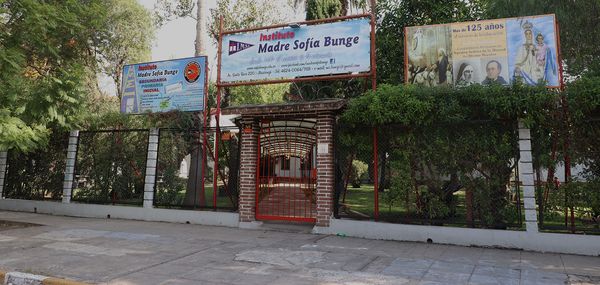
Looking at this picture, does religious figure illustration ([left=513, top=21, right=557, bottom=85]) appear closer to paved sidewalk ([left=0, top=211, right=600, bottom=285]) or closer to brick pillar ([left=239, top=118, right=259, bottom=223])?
paved sidewalk ([left=0, top=211, right=600, bottom=285])

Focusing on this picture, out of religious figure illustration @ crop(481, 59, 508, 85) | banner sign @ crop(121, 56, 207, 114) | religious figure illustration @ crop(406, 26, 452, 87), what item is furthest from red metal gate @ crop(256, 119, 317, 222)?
religious figure illustration @ crop(481, 59, 508, 85)

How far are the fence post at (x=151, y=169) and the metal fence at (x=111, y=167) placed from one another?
0.56 metres

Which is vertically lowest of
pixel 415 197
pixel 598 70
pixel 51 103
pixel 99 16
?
pixel 415 197

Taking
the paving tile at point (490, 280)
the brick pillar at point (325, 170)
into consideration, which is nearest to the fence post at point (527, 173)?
the paving tile at point (490, 280)

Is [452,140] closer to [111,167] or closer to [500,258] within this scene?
[500,258]

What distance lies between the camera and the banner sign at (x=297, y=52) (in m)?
9.70

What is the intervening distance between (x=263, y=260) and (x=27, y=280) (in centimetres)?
330

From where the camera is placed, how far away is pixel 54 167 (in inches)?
503

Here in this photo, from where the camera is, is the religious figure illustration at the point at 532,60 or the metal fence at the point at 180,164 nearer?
the religious figure illustration at the point at 532,60

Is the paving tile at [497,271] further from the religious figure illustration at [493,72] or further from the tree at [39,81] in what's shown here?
the tree at [39,81]

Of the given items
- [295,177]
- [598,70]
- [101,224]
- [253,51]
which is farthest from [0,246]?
[598,70]

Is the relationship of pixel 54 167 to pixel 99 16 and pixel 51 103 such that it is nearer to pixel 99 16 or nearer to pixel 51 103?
pixel 51 103

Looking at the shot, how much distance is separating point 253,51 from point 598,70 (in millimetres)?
8605

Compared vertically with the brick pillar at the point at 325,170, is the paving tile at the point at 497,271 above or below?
below
